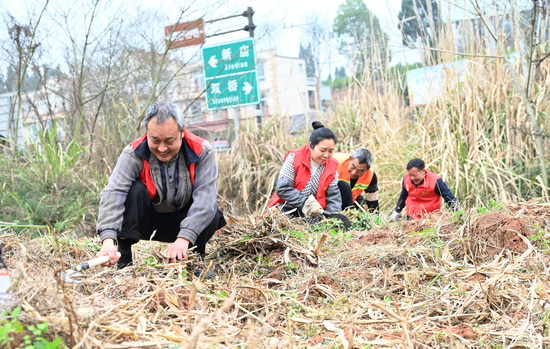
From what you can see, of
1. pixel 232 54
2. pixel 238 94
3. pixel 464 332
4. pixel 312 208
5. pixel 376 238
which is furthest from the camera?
pixel 238 94

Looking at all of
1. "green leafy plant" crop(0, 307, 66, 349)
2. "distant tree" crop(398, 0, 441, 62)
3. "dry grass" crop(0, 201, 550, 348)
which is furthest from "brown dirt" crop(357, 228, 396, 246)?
"distant tree" crop(398, 0, 441, 62)

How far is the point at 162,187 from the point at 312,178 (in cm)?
202

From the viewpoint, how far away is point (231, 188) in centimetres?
711

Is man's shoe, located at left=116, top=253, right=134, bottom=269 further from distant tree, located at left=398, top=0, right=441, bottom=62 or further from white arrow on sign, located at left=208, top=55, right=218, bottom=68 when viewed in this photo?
white arrow on sign, located at left=208, top=55, right=218, bottom=68

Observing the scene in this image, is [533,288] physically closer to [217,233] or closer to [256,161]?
[217,233]

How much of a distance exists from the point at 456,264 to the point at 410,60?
494 centimetres

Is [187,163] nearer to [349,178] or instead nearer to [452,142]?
[349,178]

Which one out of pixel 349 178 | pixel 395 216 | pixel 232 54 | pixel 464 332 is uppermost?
pixel 232 54

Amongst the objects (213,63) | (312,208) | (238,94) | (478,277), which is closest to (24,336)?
(478,277)

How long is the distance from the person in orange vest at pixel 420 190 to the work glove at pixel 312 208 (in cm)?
109

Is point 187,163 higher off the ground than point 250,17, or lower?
lower

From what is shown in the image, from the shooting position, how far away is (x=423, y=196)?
5.56 meters

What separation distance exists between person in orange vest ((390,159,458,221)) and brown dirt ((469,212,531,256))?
2121 mm

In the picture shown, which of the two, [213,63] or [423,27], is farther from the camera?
[213,63]
